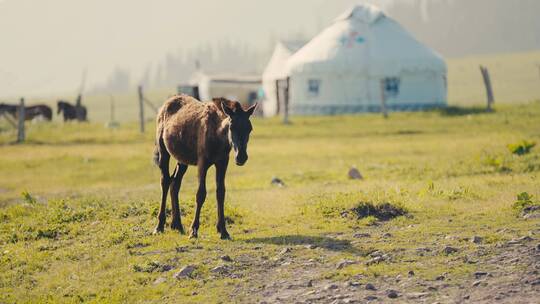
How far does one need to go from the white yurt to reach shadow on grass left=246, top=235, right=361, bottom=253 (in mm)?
33523

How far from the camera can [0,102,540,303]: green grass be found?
898cm

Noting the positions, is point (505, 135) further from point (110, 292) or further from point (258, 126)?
point (110, 292)

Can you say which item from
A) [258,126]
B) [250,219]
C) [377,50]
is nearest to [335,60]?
[377,50]

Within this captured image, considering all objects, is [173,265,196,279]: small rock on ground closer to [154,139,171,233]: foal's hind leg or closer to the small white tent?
[154,139,171,233]: foal's hind leg

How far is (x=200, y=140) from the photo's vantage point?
36.7 feet

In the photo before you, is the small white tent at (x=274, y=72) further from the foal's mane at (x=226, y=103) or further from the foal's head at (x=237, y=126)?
the foal's head at (x=237, y=126)

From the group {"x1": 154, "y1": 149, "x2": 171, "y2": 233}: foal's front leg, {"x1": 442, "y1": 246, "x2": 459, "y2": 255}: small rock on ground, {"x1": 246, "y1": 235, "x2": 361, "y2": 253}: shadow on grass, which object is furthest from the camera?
{"x1": 154, "y1": 149, "x2": 171, "y2": 233}: foal's front leg

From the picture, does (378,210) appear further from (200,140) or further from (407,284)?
(407,284)

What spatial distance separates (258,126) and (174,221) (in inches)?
910

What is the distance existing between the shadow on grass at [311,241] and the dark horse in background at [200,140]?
0.62 m

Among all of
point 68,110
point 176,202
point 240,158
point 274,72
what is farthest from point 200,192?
point 274,72

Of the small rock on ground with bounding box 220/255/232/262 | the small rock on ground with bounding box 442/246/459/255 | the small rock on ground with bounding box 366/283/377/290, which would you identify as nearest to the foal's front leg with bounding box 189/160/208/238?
the small rock on ground with bounding box 220/255/232/262

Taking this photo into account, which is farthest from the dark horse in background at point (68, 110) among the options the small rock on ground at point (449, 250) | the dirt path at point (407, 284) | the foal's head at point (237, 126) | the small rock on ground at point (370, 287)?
the small rock on ground at point (370, 287)

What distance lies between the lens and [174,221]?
11.9 metres
